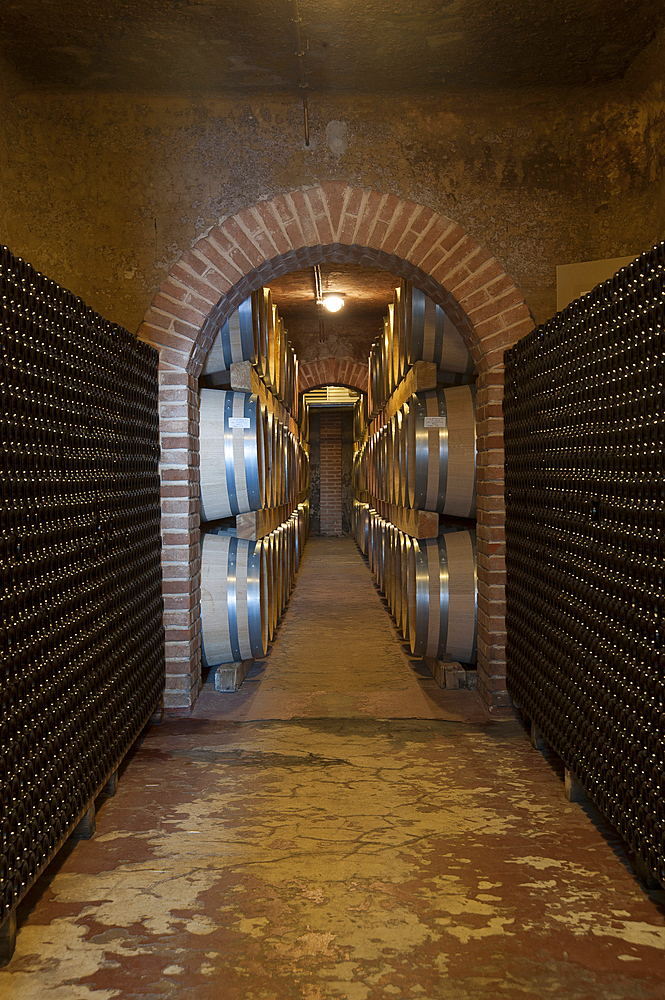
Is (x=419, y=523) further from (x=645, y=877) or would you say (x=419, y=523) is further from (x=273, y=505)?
(x=645, y=877)

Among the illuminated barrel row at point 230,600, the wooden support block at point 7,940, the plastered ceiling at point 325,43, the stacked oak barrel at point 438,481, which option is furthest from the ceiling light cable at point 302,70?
the wooden support block at point 7,940

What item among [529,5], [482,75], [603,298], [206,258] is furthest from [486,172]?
[603,298]

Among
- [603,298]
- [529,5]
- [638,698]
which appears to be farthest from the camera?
[529,5]

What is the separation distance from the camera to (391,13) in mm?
3031

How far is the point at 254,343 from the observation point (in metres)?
4.76

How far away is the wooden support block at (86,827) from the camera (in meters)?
2.41

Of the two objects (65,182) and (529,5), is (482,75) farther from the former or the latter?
(65,182)

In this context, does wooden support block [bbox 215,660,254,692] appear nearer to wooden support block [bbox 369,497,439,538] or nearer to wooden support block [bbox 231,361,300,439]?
wooden support block [bbox 369,497,439,538]

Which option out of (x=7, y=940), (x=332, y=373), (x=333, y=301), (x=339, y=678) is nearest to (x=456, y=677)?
(x=339, y=678)

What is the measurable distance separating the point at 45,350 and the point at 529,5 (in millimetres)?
2408

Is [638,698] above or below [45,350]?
below

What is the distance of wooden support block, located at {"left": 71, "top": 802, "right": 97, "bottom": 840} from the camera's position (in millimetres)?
2414

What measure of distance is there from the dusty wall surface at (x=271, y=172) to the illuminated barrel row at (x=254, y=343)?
2.24 ft

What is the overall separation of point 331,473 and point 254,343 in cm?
1207
